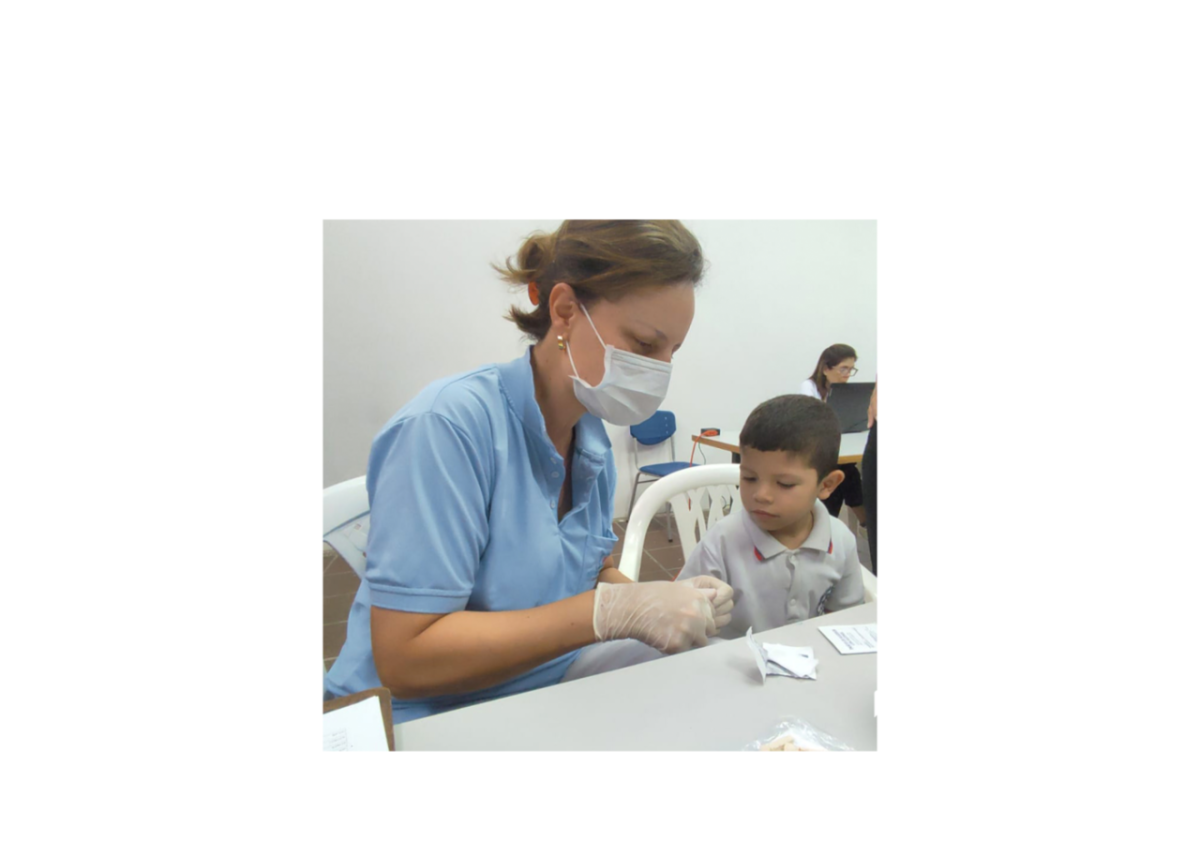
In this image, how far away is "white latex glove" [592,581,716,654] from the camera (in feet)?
2.04

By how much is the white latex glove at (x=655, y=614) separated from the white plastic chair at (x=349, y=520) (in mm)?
301

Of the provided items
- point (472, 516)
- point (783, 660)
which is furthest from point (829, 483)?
point (472, 516)

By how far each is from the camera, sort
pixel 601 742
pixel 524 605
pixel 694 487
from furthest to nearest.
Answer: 1. pixel 694 487
2. pixel 524 605
3. pixel 601 742

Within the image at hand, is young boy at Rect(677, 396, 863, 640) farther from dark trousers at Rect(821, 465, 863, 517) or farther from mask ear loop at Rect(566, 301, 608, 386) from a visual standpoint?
mask ear loop at Rect(566, 301, 608, 386)

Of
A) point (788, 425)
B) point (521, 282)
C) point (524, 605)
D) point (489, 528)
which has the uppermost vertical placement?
point (521, 282)

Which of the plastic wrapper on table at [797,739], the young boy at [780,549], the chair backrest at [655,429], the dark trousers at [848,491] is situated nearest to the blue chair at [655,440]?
the chair backrest at [655,429]

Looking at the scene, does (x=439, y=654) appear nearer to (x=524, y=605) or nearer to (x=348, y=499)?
(x=524, y=605)

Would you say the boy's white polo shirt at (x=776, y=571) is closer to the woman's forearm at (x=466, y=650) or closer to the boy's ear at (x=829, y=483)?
the boy's ear at (x=829, y=483)

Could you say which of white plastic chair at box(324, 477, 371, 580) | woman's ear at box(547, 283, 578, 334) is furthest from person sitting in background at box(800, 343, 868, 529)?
white plastic chair at box(324, 477, 371, 580)

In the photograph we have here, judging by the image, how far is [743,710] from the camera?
1.77ft

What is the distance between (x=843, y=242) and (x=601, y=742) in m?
0.62

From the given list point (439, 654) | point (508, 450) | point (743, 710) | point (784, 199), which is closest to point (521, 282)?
point (508, 450)

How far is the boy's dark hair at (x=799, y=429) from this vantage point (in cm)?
64

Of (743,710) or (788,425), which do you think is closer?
(743,710)
